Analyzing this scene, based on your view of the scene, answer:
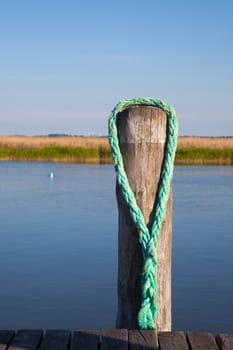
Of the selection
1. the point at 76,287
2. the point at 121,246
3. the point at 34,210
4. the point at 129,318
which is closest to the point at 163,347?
the point at 129,318

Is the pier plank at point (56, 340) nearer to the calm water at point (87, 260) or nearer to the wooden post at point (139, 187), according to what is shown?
the wooden post at point (139, 187)

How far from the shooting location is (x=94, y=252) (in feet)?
31.3

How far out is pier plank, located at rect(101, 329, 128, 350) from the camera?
128 inches

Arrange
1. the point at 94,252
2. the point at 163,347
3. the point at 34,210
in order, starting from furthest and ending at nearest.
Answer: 1. the point at 34,210
2. the point at 94,252
3. the point at 163,347

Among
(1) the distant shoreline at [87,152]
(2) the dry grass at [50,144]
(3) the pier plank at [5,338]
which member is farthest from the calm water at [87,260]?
(2) the dry grass at [50,144]

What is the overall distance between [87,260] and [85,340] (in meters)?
5.60

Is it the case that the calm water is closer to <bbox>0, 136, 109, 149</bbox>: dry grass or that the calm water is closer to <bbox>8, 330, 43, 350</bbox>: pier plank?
<bbox>8, 330, 43, 350</bbox>: pier plank

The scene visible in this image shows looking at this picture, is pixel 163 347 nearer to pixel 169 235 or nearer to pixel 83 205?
pixel 169 235

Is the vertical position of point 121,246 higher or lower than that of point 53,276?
higher

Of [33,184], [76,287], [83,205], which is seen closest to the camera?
[76,287]

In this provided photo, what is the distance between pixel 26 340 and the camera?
11.0 ft

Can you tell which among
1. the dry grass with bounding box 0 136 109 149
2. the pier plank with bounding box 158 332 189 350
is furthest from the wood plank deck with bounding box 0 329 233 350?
the dry grass with bounding box 0 136 109 149

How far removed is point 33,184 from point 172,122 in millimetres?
17844

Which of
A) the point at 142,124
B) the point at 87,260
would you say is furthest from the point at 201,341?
the point at 87,260
